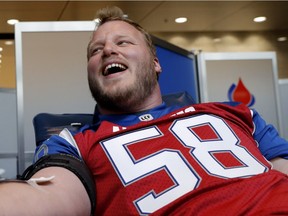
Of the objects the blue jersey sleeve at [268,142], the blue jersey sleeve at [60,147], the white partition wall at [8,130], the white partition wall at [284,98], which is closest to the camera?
the blue jersey sleeve at [60,147]

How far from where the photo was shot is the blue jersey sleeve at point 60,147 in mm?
882

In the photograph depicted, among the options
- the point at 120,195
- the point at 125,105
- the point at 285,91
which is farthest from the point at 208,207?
the point at 285,91

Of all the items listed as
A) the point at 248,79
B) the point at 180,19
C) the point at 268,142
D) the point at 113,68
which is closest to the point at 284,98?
the point at 248,79

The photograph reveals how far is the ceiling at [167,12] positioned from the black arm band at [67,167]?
4.00 metres

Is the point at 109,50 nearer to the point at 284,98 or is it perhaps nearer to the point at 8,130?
the point at 8,130

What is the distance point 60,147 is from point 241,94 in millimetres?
2006

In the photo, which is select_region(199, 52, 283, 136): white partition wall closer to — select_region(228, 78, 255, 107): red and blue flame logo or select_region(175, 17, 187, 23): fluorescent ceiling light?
select_region(228, 78, 255, 107): red and blue flame logo

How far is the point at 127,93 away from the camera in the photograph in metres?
1.12

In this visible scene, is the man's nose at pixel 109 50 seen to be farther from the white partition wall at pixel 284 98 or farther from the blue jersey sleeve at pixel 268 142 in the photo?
the white partition wall at pixel 284 98

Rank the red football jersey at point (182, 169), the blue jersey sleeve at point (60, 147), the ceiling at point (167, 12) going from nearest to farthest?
the red football jersey at point (182, 169) < the blue jersey sleeve at point (60, 147) < the ceiling at point (167, 12)

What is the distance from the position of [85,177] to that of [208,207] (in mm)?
246

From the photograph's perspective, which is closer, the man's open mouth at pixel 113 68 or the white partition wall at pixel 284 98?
the man's open mouth at pixel 113 68

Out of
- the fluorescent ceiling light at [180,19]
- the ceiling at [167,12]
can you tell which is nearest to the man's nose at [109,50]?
the ceiling at [167,12]

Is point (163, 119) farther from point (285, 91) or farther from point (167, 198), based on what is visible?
point (285, 91)
